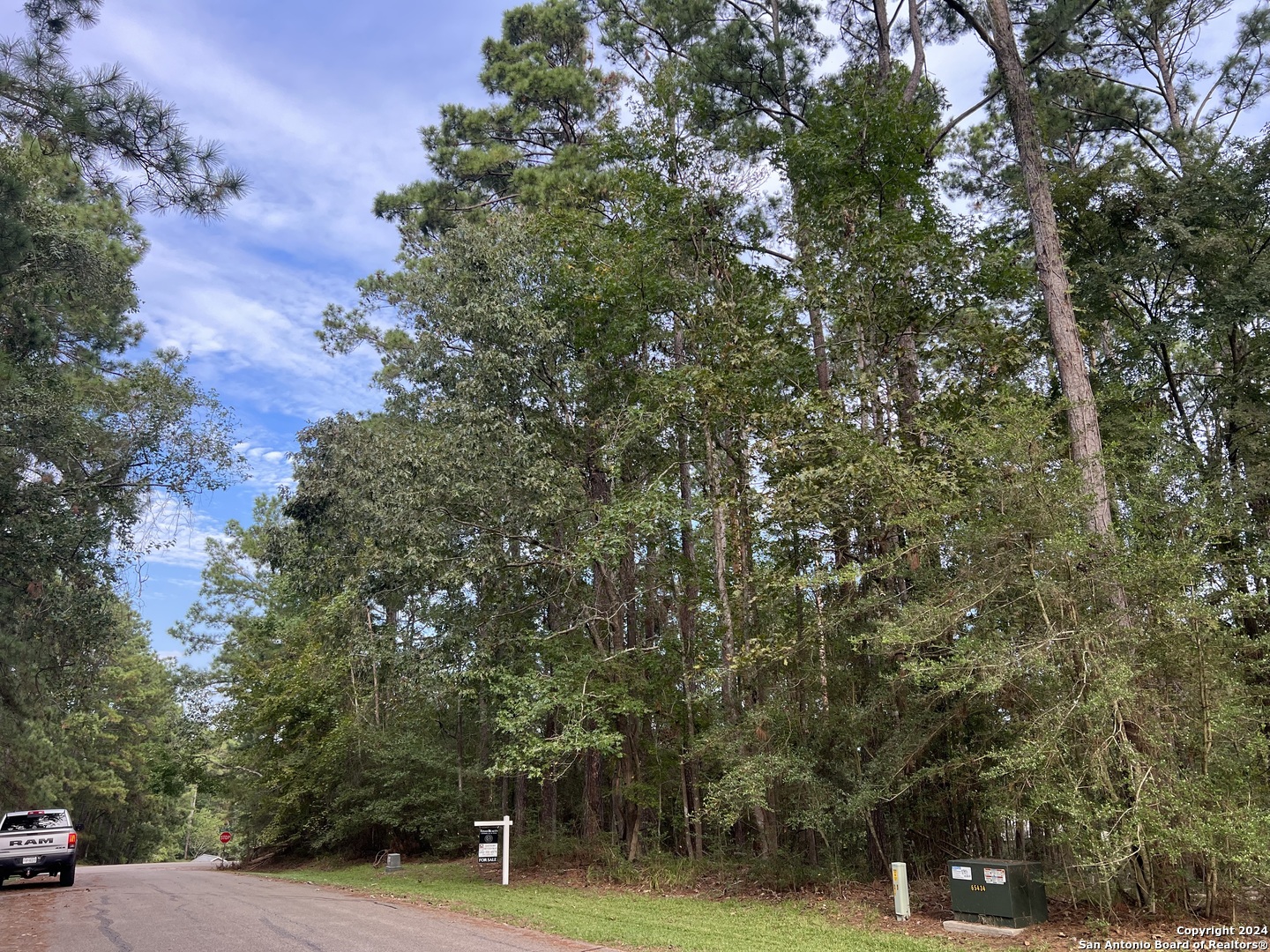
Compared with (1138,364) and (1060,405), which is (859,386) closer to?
(1060,405)

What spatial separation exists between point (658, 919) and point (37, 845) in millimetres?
12189

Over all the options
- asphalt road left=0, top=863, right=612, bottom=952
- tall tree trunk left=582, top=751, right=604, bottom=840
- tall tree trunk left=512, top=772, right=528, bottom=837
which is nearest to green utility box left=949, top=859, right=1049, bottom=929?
asphalt road left=0, top=863, right=612, bottom=952

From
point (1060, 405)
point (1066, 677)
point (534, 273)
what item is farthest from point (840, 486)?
point (534, 273)

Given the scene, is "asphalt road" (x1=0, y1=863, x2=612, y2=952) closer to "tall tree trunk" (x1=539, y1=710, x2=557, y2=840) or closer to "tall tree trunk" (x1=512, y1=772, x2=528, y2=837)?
"tall tree trunk" (x1=539, y1=710, x2=557, y2=840)

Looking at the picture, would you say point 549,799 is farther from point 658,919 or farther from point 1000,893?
point 1000,893

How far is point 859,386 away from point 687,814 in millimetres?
8187

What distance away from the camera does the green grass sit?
7.85 meters

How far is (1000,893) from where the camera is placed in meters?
8.18

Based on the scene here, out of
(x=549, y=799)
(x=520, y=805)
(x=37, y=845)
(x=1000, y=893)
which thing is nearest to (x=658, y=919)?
(x=1000, y=893)

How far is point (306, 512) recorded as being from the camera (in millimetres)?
19766

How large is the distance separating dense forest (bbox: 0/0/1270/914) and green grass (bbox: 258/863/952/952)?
1.40 meters

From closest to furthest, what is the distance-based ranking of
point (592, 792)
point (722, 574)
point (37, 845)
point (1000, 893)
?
point (1000, 893)
point (722, 574)
point (37, 845)
point (592, 792)

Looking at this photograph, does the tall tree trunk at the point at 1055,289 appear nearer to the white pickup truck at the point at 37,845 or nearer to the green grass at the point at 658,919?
the green grass at the point at 658,919

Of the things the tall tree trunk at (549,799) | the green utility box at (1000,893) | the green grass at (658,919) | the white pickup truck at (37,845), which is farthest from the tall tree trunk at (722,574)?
the white pickup truck at (37,845)
